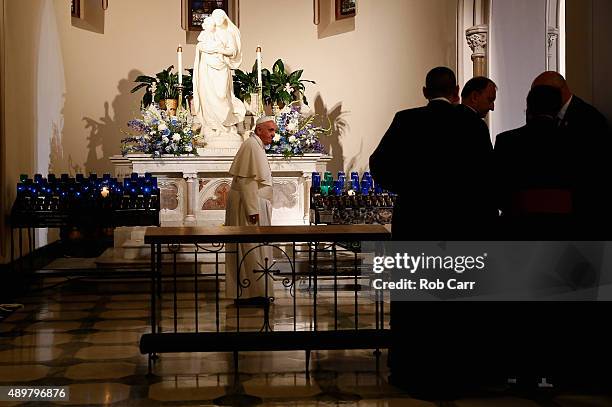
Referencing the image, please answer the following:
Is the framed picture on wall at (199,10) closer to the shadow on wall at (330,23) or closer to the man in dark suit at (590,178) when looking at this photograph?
the shadow on wall at (330,23)

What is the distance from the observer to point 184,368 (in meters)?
5.46

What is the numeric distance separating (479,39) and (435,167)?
6215 millimetres

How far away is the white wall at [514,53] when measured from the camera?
9.94 m

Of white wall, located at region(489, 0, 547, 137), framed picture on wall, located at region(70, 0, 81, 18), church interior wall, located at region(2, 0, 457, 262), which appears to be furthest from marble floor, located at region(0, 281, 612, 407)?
framed picture on wall, located at region(70, 0, 81, 18)

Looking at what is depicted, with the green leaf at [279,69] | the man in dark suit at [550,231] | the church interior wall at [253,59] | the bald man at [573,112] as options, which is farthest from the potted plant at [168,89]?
the man in dark suit at [550,231]

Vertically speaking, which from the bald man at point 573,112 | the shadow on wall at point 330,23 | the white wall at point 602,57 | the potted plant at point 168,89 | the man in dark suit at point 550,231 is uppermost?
the shadow on wall at point 330,23

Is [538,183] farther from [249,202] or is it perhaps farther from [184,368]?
[249,202]

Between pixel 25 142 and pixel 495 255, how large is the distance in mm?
6935

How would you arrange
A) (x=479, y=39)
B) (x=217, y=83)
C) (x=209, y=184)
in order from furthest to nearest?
(x=217, y=83), (x=209, y=184), (x=479, y=39)

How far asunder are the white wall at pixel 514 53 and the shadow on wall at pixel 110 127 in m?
6.39

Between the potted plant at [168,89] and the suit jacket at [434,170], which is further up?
the potted plant at [168,89]

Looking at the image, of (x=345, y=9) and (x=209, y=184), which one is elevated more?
(x=345, y=9)

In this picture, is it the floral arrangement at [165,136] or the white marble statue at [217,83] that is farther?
the white marble statue at [217,83]

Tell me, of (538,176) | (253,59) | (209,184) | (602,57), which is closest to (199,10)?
(253,59)
